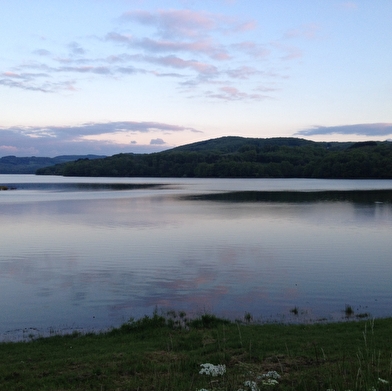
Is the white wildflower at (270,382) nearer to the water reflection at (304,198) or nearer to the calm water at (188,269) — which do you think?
the calm water at (188,269)

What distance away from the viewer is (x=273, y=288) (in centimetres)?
1753

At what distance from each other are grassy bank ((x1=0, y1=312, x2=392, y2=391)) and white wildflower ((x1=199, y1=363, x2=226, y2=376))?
19 millimetres

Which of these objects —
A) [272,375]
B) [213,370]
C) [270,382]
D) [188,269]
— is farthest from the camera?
[188,269]

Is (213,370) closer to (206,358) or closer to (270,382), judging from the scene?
(206,358)

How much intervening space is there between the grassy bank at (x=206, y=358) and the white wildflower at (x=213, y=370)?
19mm

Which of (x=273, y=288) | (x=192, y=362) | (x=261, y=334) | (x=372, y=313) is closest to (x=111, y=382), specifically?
(x=192, y=362)

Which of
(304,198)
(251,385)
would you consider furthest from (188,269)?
(304,198)

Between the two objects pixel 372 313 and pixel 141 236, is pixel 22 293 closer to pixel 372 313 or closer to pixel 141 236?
pixel 372 313

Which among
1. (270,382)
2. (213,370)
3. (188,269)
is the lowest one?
(188,269)

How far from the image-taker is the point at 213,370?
8.09 metres

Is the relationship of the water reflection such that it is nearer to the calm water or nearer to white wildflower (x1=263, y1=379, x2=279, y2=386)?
the calm water

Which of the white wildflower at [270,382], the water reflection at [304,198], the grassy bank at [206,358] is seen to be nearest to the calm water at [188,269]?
the grassy bank at [206,358]

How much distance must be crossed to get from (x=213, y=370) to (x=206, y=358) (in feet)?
3.58

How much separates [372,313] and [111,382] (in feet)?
31.6
